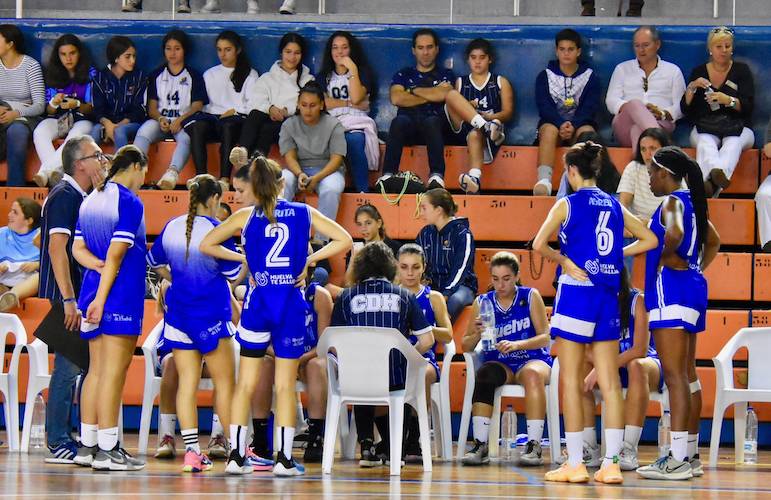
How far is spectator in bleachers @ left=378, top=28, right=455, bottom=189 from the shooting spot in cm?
1048

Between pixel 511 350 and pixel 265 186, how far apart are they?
2.11m

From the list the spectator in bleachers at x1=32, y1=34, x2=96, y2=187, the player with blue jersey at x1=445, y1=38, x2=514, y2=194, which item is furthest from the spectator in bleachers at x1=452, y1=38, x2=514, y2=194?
the spectator in bleachers at x1=32, y1=34, x2=96, y2=187

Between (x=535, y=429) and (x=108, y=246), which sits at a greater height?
(x=108, y=246)

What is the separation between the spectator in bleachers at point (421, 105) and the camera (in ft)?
34.4

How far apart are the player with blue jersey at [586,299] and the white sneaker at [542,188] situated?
3.63 meters

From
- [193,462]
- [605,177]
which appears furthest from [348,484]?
[605,177]

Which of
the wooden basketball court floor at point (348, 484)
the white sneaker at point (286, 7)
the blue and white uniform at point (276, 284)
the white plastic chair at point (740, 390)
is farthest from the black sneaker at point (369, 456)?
the white sneaker at point (286, 7)

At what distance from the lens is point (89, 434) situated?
6.59 metres

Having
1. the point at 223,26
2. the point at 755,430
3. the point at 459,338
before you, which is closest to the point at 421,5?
the point at 223,26

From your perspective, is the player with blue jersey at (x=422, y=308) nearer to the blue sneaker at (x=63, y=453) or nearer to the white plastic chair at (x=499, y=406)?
the white plastic chair at (x=499, y=406)

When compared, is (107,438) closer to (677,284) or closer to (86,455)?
(86,455)

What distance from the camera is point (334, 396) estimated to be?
6859 millimetres

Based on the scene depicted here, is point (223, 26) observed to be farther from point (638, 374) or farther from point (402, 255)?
point (638, 374)

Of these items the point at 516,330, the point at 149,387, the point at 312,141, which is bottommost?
the point at 149,387
